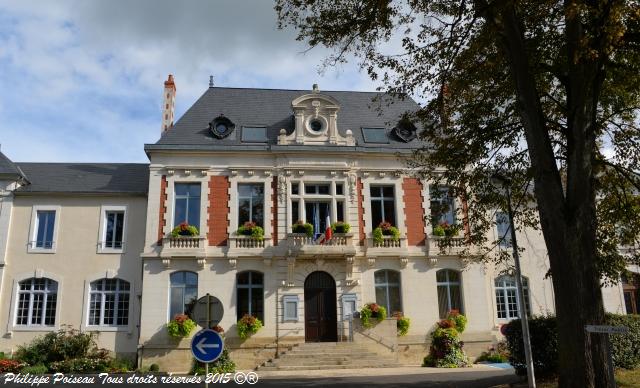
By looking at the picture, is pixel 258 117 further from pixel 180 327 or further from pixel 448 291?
pixel 448 291

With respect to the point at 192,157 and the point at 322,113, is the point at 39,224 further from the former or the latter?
the point at 322,113

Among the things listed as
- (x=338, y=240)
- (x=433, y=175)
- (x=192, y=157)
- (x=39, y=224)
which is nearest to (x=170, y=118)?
(x=192, y=157)

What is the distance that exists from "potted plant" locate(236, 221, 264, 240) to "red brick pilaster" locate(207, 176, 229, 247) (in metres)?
0.58

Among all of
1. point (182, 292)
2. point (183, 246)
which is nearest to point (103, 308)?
point (182, 292)

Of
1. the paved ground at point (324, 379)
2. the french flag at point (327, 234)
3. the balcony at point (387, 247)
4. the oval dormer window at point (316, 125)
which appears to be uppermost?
the oval dormer window at point (316, 125)

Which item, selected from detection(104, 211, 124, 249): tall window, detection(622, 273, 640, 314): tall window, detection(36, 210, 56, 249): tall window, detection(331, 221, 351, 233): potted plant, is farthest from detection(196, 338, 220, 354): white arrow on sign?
detection(622, 273, 640, 314): tall window

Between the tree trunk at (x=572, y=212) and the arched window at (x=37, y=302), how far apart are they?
1782cm

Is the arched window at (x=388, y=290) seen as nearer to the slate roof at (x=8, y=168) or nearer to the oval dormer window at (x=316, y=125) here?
the oval dormer window at (x=316, y=125)

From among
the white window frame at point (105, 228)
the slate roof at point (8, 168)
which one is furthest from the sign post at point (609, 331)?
the slate roof at point (8, 168)

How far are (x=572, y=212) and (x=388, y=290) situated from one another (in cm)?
1237

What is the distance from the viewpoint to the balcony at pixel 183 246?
63.0ft

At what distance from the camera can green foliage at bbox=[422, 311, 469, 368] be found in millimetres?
18312

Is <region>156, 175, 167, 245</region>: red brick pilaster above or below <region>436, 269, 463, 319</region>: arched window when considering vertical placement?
above

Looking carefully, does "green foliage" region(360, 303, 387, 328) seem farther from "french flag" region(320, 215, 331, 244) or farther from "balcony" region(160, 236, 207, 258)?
"balcony" region(160, 236, 207, 258)
